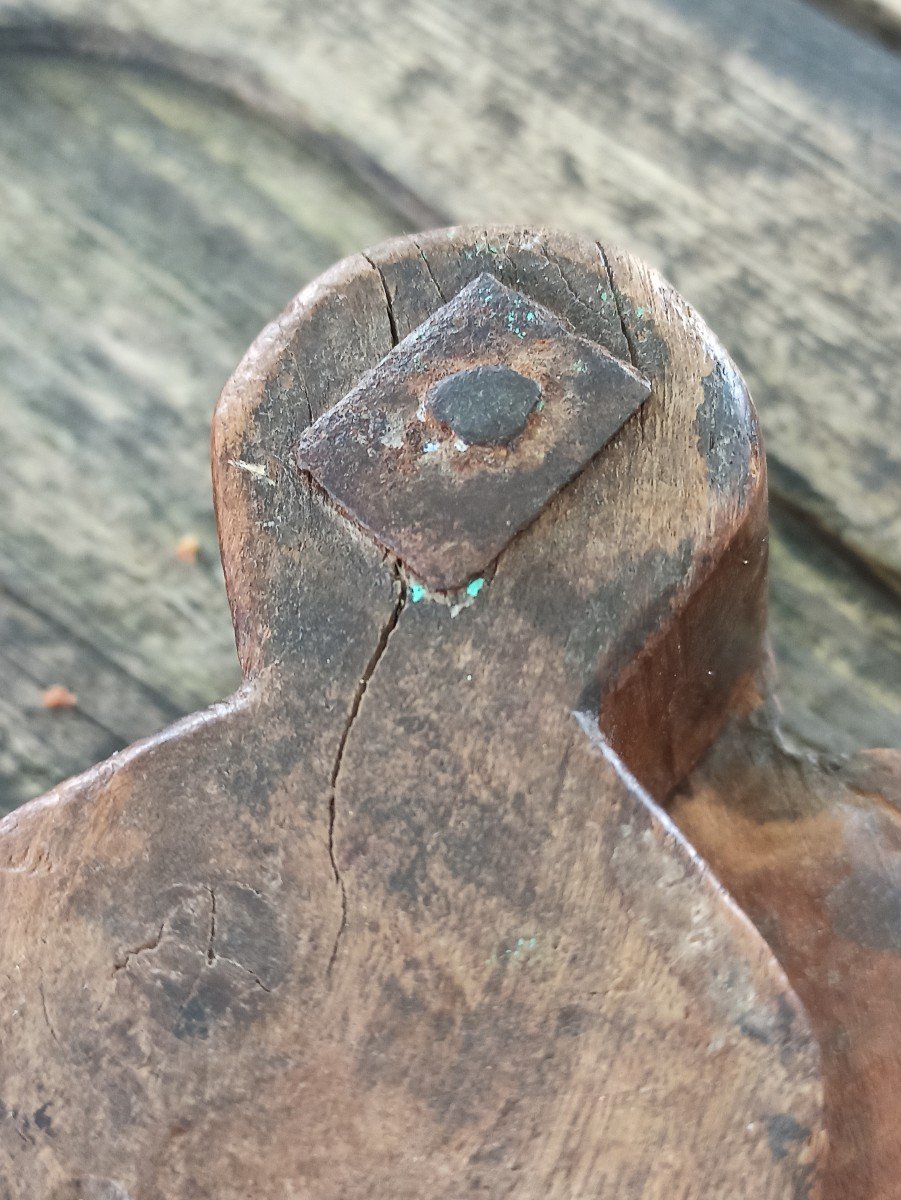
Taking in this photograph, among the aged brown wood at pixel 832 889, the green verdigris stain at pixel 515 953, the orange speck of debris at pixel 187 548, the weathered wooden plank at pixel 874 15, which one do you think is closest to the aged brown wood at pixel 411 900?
the green verdigris stain at pixel 515 953

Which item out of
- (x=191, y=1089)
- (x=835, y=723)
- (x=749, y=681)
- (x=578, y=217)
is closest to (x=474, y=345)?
(x=749, y=681)

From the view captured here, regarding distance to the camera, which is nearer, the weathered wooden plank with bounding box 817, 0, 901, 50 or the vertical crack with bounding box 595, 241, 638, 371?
the vertical crack with bounding box 595, 241, 638, 371

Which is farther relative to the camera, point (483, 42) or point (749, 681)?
point (483, 42)

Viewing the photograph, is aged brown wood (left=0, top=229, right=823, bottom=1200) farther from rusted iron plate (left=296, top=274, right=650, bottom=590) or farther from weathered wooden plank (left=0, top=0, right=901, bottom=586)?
weathered wooden plank (left=0, top=0, right=901, bottom=586)

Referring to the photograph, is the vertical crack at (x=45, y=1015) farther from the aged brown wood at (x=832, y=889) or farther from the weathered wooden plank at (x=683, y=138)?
the weathered wooden plank at (x=683, y=138)

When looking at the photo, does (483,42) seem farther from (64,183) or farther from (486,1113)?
(486,1113)

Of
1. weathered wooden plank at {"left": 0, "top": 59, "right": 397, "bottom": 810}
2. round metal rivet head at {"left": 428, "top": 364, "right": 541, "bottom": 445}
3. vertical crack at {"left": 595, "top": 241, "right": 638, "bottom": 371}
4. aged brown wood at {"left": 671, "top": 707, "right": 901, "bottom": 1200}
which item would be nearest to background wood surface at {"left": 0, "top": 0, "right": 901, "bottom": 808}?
weathered wooden plank at {"left": 0, "top": 59, "right": 397, "bottom": 810}
